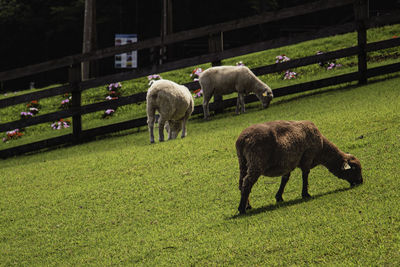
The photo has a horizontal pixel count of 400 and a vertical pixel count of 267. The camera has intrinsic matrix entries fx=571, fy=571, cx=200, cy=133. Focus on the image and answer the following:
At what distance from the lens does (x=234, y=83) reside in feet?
45.9

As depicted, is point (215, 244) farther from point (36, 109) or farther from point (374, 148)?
point (36, 109)

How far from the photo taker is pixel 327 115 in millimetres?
10859

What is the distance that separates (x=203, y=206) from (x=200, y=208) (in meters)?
0.06

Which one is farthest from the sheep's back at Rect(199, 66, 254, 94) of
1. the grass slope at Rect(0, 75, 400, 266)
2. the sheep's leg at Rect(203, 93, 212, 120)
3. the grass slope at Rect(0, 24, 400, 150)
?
the grass slope at Rect(0, 75, 400, 266)

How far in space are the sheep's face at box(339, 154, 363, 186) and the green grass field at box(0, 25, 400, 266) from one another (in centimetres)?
12

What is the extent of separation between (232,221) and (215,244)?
0.56 m

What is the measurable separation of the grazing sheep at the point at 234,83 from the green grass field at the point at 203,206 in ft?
5.53

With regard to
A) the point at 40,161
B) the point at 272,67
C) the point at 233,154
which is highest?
the point at 272,67

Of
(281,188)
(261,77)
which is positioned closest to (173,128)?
(281,188)

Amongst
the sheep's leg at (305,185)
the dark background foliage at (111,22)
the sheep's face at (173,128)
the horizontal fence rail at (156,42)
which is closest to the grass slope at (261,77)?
the horizontal fence rail at (156,42)

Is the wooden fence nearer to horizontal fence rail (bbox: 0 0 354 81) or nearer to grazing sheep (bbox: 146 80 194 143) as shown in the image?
horizontal fence rail (bbox: 0 0 354 81)

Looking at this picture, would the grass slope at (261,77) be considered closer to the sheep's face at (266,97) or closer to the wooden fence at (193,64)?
the wooden fence at (193,64)

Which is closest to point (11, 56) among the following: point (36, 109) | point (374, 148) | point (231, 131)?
point (36, 109)

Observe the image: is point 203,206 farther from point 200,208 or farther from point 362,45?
point 362,45
